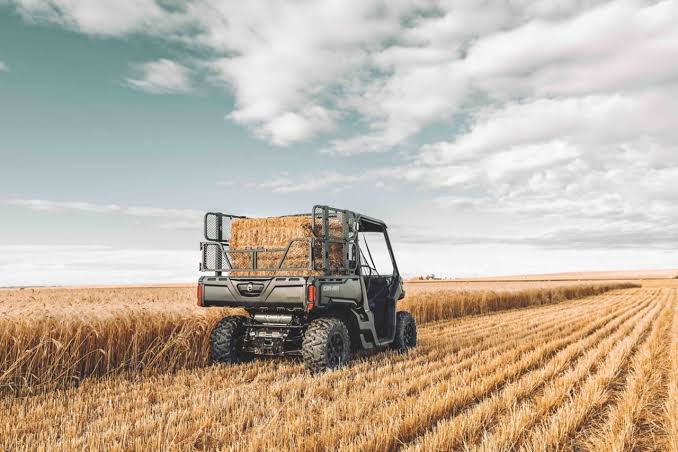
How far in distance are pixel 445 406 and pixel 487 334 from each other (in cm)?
749

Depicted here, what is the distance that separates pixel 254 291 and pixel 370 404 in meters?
3.02

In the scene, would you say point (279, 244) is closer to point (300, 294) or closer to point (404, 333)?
point (300, 294)

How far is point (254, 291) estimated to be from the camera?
7820mm

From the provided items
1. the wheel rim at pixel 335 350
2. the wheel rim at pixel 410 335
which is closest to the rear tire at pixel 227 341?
the wheel rim at pixel 335 350

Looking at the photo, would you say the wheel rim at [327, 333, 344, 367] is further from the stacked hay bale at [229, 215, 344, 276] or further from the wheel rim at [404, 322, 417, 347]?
the wheel rim at [404, 322, 417, 347]

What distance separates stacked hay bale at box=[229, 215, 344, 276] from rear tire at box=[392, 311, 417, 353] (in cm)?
222

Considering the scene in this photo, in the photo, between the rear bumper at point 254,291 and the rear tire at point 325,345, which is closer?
the rear tire at point 325,345

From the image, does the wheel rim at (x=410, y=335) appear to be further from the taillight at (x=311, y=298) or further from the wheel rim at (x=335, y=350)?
the taillight at (x=311, y=298)

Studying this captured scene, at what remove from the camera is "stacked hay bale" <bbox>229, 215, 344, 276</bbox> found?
8039mm

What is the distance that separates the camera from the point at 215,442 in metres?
4.42

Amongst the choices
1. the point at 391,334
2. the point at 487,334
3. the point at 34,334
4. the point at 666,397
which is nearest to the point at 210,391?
the point at 34,334

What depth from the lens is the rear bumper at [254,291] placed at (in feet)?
24.4

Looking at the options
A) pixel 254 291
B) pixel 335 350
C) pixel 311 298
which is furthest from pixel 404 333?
pixel 254 291

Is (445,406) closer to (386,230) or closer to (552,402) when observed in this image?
(552,402)
